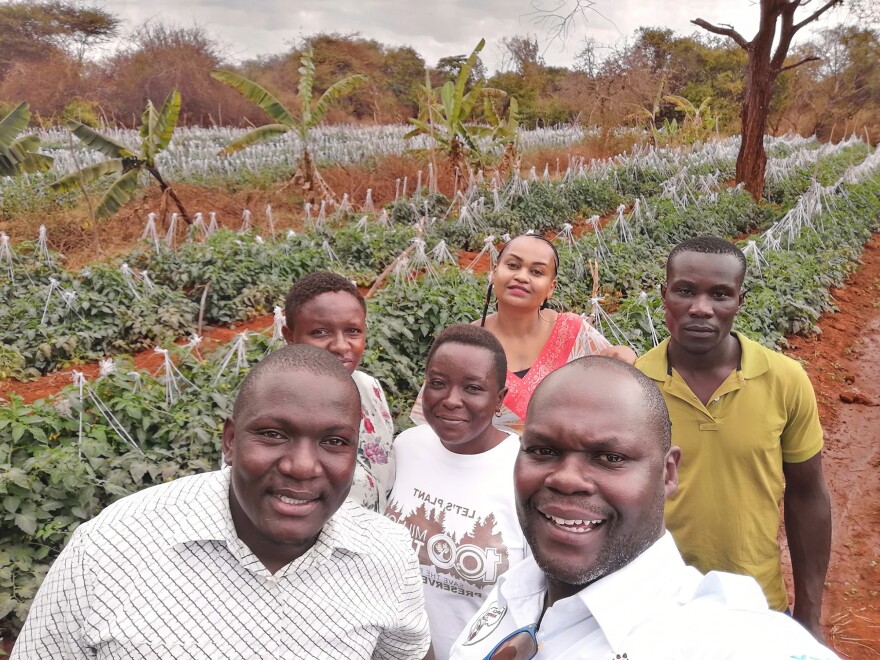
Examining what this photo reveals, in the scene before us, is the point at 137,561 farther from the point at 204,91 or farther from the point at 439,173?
the point at 204,91

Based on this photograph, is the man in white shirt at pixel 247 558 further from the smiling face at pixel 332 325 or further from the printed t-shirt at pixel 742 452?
the printed t-shirt at pixel 742 452

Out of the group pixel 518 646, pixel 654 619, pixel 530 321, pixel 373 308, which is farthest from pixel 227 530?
pixel 373 308

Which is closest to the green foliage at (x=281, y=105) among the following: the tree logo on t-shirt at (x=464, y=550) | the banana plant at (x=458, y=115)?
the banana plant at (x=458, y=115)

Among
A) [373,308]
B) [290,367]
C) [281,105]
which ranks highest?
[281,105]

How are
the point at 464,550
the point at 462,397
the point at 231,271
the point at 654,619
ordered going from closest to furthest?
1. the point at 654,619
2. the point at 464,550
3. the point at 462,397
4. the point at 231,271

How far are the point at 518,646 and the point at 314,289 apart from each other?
4.92ft

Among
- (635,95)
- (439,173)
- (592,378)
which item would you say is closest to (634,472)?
(592,378)

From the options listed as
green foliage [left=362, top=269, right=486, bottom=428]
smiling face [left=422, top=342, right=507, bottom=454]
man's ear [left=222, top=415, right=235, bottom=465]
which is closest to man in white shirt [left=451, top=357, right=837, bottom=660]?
man's ear [left=222, top=415, right=235, bottom=465]

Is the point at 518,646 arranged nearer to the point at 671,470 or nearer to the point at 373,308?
the point at 671,470

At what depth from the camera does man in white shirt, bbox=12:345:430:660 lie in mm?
1235

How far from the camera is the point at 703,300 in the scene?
2078 mm

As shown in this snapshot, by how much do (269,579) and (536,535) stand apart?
58cm

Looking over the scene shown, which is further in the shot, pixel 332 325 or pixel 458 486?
pixel 332 325

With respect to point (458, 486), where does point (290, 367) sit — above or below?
above
